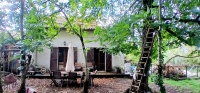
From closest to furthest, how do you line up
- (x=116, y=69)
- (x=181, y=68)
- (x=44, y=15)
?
(x=44, y=15)
(x=116, y=69)
(x=181, y=68)

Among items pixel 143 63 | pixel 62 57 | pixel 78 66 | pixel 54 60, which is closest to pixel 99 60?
pixel 78 66

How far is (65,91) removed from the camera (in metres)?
8.12

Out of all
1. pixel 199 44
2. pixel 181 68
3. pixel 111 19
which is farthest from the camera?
pixel 181 68

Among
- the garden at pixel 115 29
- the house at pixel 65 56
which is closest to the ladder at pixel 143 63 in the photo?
the garden at pixel 115 29

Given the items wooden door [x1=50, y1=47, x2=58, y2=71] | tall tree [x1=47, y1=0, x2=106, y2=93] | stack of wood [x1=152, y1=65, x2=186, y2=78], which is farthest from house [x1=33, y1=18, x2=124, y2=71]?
tall tree [x1=47, y1=0, x2=106, y2=93]

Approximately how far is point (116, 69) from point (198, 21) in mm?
8503

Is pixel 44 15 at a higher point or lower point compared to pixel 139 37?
higher

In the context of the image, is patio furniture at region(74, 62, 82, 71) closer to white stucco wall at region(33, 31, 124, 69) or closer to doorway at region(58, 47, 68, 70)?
white stucco wall at region(33, 31, 124, 69)

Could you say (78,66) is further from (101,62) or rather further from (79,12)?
(79,12)

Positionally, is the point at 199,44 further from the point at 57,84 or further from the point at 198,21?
the point at 57,84

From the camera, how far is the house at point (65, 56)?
13.5 meters

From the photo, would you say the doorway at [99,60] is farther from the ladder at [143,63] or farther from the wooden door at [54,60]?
the ladder at [143,63]

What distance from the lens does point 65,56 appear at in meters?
13.8

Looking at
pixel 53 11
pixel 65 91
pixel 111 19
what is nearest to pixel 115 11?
pixel 111 19
